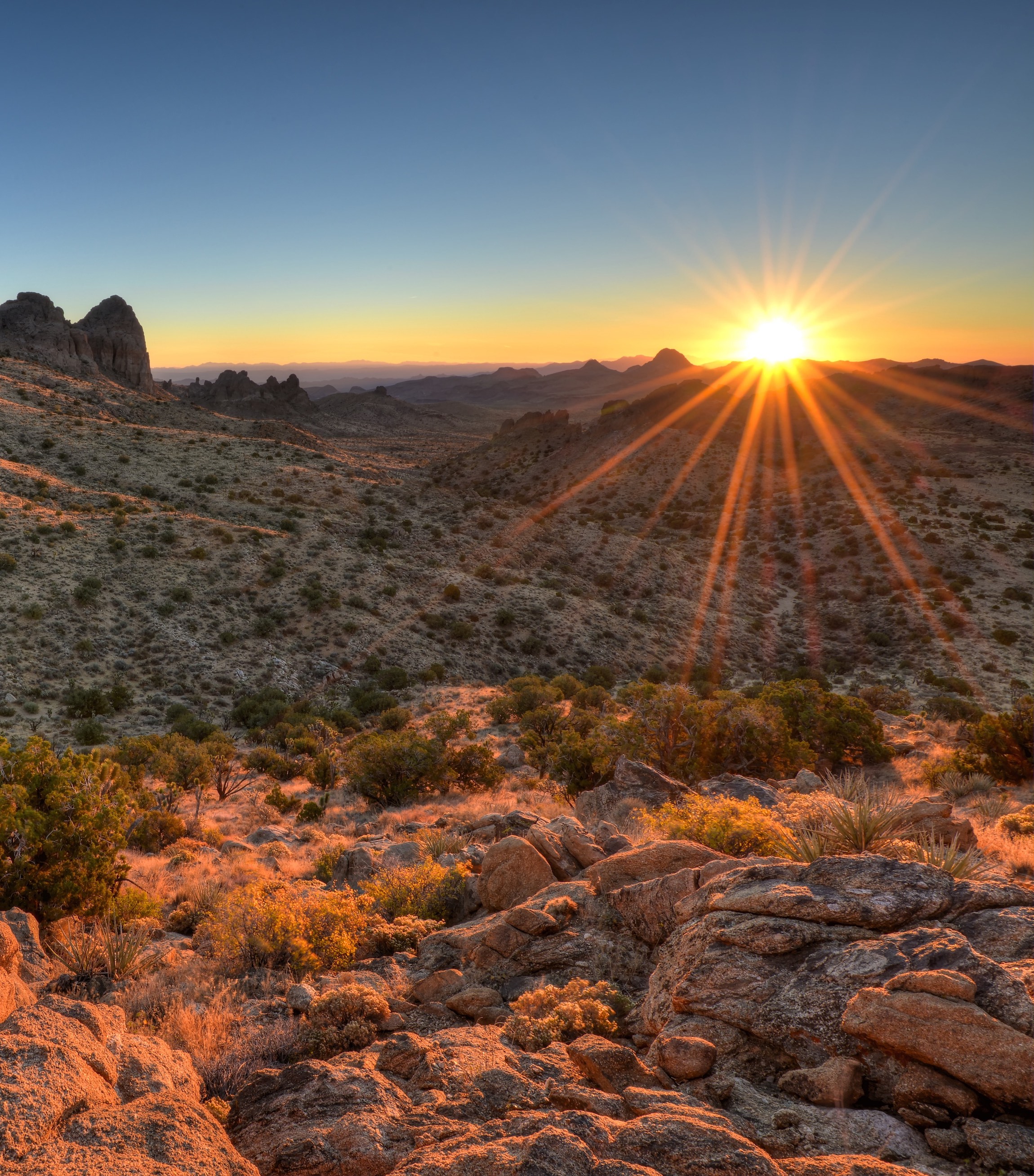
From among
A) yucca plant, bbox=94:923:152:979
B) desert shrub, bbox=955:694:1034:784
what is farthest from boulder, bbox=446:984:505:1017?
desert shrub, bbox=955:694:1034:784

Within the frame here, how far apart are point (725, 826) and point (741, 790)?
181 inches

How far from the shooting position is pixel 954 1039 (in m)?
4.13

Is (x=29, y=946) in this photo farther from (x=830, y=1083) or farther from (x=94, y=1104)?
(x=830, y=1083)

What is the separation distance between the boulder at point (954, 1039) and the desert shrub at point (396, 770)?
15384mm

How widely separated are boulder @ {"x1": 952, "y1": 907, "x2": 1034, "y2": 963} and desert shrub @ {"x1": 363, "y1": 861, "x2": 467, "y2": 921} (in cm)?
644

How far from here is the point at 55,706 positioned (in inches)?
977

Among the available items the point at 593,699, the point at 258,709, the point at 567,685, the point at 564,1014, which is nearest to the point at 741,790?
the point at 564,1014

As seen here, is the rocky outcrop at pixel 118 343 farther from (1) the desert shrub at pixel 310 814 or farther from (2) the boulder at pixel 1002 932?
(2) the boulder at pixel 1002 932

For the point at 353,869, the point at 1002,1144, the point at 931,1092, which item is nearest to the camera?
the point at 1002,1144

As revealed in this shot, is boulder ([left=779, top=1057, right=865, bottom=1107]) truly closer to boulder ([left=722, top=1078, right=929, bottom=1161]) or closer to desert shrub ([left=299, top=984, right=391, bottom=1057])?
boulder ([left=722, top=1078, right=929, bottom=1161])

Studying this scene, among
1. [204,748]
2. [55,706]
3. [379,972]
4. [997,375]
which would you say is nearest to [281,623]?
[55,706]

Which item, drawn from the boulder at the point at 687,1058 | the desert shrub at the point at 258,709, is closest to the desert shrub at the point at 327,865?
the boulder at the point at 687,1058

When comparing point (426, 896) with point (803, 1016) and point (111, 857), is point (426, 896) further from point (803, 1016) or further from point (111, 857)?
point (803, 1016)

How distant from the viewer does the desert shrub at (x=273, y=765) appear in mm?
21609
